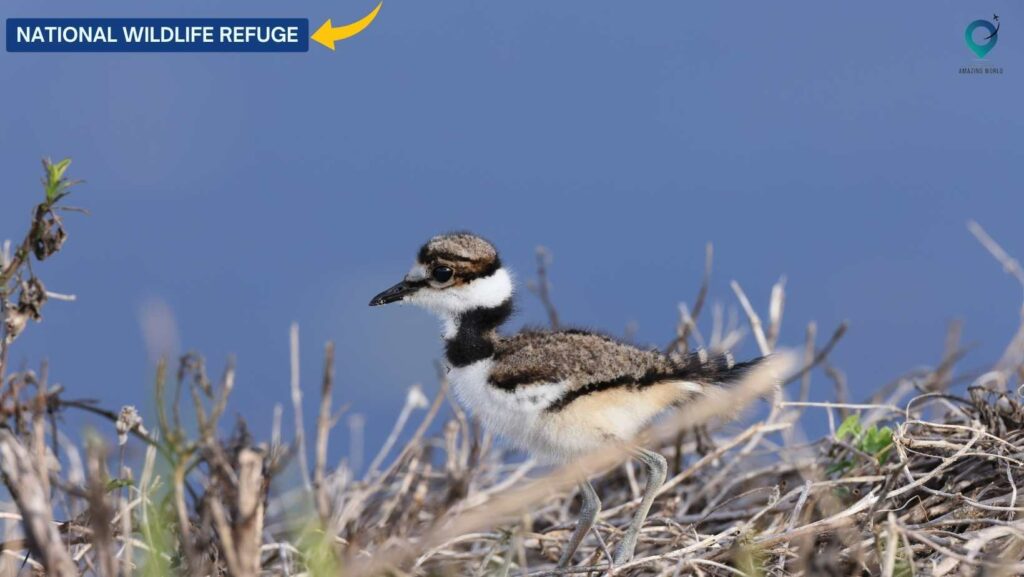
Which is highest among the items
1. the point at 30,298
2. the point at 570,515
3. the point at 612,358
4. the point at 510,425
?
the point at 30,298

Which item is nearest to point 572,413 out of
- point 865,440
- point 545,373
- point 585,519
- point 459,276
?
point 545,373

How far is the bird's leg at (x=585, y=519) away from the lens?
3.21 meters

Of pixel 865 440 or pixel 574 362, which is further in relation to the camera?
pixel 865 440

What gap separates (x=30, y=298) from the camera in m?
2.71

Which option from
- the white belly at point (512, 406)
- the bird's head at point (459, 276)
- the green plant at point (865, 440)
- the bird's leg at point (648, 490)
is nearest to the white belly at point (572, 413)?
the white belly at point (512, 406)

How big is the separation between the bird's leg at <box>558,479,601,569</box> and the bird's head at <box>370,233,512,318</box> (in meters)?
0.62

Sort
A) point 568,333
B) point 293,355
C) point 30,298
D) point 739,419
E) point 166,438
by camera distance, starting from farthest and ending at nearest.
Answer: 1. point 293,355
2. point 739,419
3. point 568,333
4. point 30,298
5. point 166,438

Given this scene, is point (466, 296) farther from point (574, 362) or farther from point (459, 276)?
point (574, 362)

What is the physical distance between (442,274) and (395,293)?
0.64 feet

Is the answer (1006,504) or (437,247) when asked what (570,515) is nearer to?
(437,247)

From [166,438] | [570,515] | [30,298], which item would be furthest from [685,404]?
[30,298]

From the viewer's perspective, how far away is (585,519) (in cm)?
323

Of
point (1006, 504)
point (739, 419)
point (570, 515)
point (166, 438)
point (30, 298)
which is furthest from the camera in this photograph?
point (570, 515)

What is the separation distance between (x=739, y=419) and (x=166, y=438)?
6.29 ft
